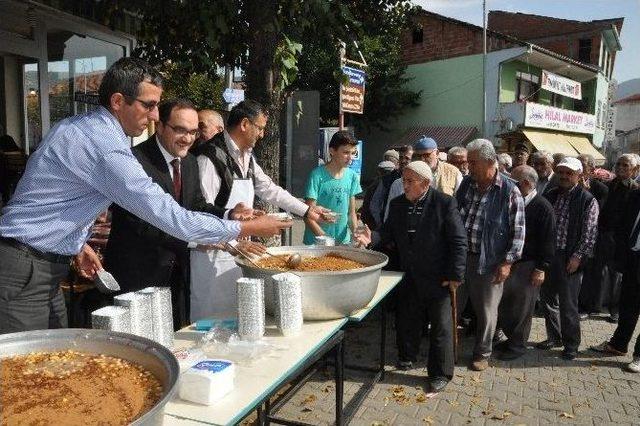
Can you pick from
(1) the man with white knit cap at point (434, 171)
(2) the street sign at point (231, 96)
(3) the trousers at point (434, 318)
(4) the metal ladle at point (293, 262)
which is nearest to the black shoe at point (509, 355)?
(3) the trousers at point (434, 318)

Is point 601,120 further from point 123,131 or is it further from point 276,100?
point 123,131

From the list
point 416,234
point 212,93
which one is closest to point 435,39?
point 212,93

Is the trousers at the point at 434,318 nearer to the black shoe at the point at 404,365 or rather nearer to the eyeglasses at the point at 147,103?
the black shoe at the point at 404,365

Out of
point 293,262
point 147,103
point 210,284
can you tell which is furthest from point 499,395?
point 147,103

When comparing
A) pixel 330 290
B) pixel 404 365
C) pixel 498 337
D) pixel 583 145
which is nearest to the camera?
pixel 330 290

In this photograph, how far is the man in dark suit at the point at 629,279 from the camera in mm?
4383

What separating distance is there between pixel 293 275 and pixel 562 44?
32.5m

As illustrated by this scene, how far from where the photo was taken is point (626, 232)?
15.1 feet

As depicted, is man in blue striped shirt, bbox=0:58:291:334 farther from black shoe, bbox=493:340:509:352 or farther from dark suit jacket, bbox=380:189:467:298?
black shoe, bbox=493:340:509:352

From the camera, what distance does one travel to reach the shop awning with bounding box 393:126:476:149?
21.6 m

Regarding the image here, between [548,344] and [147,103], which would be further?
[548,344]

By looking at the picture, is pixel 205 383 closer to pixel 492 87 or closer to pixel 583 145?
pixel 492 87

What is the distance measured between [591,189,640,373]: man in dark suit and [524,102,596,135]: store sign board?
672 inches

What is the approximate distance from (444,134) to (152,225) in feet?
68.3
